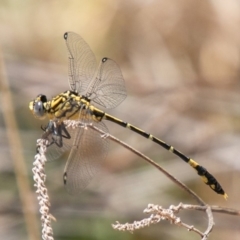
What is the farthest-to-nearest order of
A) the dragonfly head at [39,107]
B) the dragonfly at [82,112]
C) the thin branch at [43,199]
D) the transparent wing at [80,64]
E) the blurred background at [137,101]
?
the blurred background at [137,101] < the transparent wing at [80,64] < the dragonfly head at [39,107] < the dragonfly at [82,112] < the thin branch at [43,199]

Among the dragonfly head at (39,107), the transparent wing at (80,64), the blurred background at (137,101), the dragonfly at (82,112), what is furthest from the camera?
the blurred background at (137,101)

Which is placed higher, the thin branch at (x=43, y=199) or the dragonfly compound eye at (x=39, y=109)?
the dragonfly compound eye at (x=39, y=109)

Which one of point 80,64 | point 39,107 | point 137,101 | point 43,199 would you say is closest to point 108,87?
point 80,64

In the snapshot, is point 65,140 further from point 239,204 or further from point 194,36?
point 194,36

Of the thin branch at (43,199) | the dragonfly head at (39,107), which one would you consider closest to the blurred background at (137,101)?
the dragonfly head at (39,107)

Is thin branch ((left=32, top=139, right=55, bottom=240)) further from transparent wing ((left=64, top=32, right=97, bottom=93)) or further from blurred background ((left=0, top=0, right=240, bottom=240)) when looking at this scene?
blurred background ((left=0, top=0, right=240, bottom=240))

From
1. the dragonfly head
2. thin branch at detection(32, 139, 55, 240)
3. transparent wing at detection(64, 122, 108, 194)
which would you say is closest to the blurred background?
the dragonfly head

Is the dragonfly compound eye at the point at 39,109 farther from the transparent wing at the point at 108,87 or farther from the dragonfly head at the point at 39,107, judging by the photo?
the transparent wing at the point at 108,87
